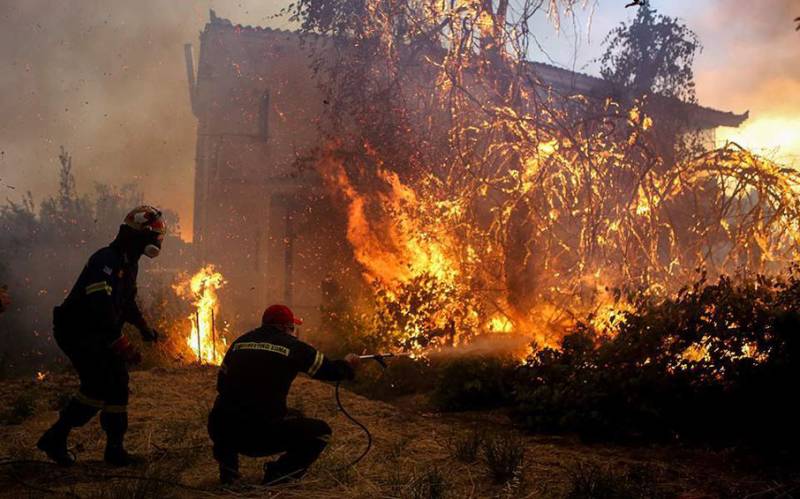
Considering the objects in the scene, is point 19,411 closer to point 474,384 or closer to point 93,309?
point 93,309

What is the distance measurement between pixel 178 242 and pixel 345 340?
30130mm

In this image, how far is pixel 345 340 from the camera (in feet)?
41.8

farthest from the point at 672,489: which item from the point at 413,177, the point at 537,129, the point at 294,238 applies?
the point at 294,238

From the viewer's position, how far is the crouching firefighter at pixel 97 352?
5.34 m

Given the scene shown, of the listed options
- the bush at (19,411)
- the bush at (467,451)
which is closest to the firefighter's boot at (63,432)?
the bush at (19,411)

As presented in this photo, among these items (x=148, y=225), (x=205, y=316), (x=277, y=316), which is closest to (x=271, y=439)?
(x=277, y=316)

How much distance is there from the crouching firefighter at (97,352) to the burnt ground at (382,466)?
26 centimetres

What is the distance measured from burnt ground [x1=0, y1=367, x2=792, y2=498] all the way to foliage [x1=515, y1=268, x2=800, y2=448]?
1.44 feet

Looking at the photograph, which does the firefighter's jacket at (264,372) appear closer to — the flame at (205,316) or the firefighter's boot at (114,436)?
the firefighter's boot at (114,436)

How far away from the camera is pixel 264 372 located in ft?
15.5

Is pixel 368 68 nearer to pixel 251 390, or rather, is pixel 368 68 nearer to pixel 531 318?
pixel 531 318

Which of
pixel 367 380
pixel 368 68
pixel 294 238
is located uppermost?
pixel 368 68

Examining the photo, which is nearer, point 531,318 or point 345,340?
point 531,318

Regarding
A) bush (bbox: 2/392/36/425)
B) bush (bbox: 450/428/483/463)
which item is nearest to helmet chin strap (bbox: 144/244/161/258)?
bush (bbox: 450/428/483/463)
